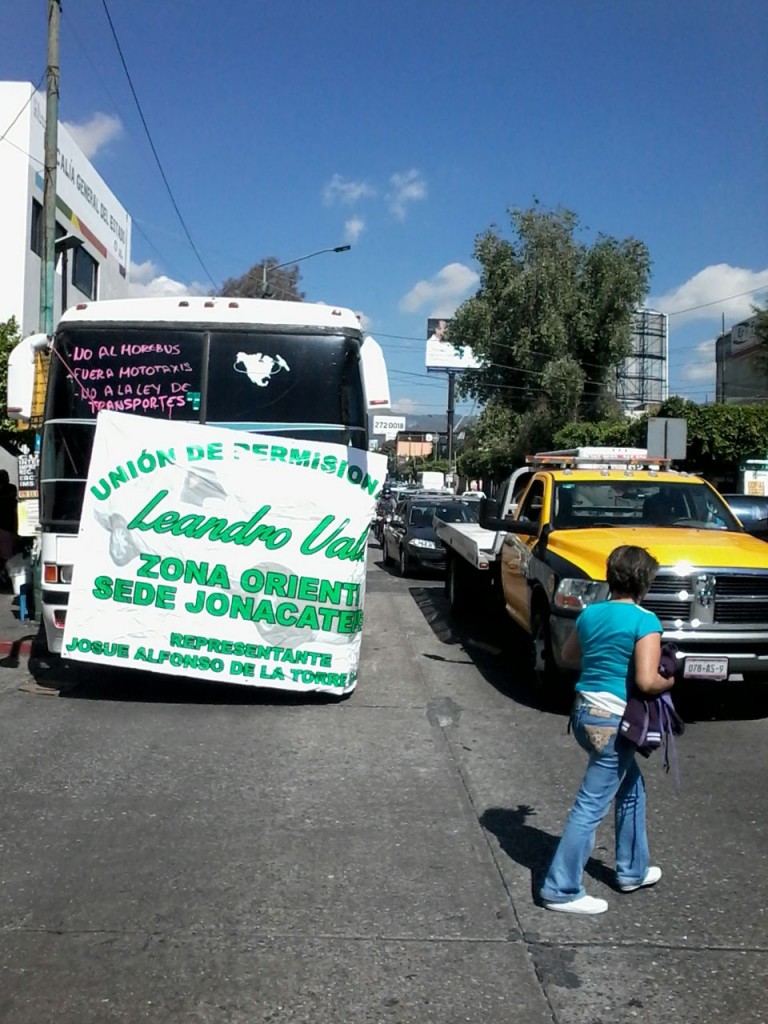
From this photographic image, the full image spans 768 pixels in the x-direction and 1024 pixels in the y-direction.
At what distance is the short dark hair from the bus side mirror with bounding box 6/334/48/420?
A: 584 cm

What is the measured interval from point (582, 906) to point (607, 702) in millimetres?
892

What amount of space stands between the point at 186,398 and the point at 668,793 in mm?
4872

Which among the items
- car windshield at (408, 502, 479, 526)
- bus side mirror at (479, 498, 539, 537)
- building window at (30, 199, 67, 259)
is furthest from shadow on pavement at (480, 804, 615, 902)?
building window at (30, 199, 67, 259)

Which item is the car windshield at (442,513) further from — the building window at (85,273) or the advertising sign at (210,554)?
the building window at (85,273)

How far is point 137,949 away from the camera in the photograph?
4.11 meters

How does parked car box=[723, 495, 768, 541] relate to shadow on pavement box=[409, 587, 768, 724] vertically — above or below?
above

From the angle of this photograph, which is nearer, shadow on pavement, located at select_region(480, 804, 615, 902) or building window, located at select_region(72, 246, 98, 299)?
shadow on pavement, located at select_region(480, 804, 615, 902)

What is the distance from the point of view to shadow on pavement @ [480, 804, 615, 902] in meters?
4.99

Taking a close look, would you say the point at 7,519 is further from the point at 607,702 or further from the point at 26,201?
the point at 26,201

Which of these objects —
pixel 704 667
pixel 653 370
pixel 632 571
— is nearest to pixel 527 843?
pixel 632 571

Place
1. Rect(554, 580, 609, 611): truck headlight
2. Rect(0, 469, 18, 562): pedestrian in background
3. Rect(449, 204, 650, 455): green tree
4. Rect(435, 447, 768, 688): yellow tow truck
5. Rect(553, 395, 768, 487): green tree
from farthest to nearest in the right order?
1. Rect(449, 204, 650, 455): green tree
2. Rect(553, 395, 768, 487): green tree
3. Rect(0, 469, 18, 562): pedestrian in background
4. Rect(554, 580, 609, 611): truck headlight
5. Rect(435, 447, 768, 688): yellow tow truck

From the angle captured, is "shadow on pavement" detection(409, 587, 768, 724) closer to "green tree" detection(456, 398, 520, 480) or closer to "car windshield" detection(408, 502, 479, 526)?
"car windshield" detection(408, 502, 479, 526)

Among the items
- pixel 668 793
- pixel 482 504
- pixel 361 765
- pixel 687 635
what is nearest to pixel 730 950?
pixel 668 793

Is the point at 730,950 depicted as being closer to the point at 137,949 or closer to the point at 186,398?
the point at 137,949
